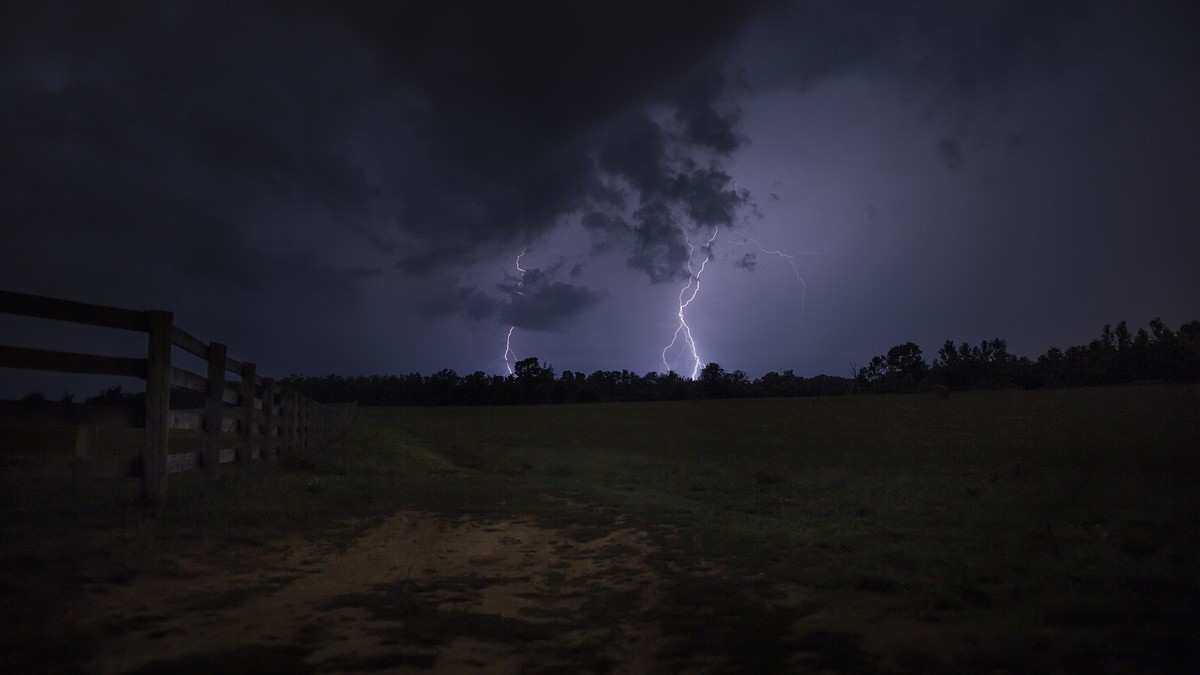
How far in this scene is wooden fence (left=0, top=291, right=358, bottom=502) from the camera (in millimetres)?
4922

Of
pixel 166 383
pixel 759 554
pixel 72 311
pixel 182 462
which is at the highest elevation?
pixel 72 311

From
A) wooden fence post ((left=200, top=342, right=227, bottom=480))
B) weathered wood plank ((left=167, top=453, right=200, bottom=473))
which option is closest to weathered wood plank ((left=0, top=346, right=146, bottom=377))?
weathered wood plank ((left=167, top=453, right=200, bottom=473))

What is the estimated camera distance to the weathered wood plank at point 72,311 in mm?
4793

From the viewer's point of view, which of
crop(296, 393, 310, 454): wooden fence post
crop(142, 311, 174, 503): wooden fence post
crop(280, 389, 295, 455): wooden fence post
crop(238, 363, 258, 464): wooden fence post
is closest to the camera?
crop(142, 311, 174, 503): wooden fence post

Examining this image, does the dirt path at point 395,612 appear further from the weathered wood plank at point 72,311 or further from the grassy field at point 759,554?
the weathered wood plank at point 72,311

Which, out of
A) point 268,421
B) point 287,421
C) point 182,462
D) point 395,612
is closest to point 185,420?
point 182,462

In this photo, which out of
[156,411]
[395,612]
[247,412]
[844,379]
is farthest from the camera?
[844,379]

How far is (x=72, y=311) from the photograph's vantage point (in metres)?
5.12

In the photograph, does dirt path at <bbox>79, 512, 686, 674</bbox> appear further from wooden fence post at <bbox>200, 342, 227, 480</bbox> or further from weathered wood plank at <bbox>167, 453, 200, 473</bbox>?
wooden fence post at <bbox>200, 342, 227, 480</bbox>

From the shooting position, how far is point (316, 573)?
443cm

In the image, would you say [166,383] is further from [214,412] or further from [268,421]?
[268,421]

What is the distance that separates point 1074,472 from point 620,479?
6663 mm

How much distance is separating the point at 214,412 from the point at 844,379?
220 ft

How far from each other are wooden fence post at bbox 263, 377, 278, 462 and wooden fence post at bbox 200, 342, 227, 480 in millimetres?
2374
